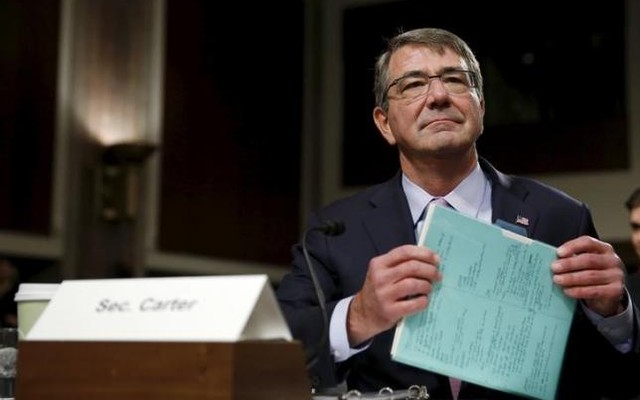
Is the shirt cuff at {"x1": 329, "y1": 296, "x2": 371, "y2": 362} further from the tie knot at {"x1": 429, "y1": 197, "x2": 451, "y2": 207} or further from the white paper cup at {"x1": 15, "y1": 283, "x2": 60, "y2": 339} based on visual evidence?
the white paper cup at {"x1": 15, "y1": 283, "x2": 60, "y2": 339}

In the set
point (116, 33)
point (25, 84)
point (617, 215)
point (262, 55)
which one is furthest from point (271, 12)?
point (617, 215)

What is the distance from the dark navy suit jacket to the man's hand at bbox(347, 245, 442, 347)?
0.45ft

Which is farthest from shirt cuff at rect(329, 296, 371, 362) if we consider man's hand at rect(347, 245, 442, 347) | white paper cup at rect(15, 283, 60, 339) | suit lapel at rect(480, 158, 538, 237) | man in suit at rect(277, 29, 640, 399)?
white paper cup at rect(15, 283, 60, 339)

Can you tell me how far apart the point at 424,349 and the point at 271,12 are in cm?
584

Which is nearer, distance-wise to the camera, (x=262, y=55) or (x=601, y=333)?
(x=601, y=333)

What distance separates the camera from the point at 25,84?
4.96m

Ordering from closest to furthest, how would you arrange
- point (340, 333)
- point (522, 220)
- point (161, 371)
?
point (161, 371), point (340, 333), point (522, 220)

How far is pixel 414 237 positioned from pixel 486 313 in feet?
1.09

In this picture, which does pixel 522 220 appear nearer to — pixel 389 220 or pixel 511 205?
pixel 511 205

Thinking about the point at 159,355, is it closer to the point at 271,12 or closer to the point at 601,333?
the point at 601,333

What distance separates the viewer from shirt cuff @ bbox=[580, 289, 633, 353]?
4.68ft

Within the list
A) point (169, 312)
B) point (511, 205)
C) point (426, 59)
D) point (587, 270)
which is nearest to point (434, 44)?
point (426, 59)

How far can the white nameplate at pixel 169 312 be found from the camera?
108 cm

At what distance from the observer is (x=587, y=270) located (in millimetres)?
1356
